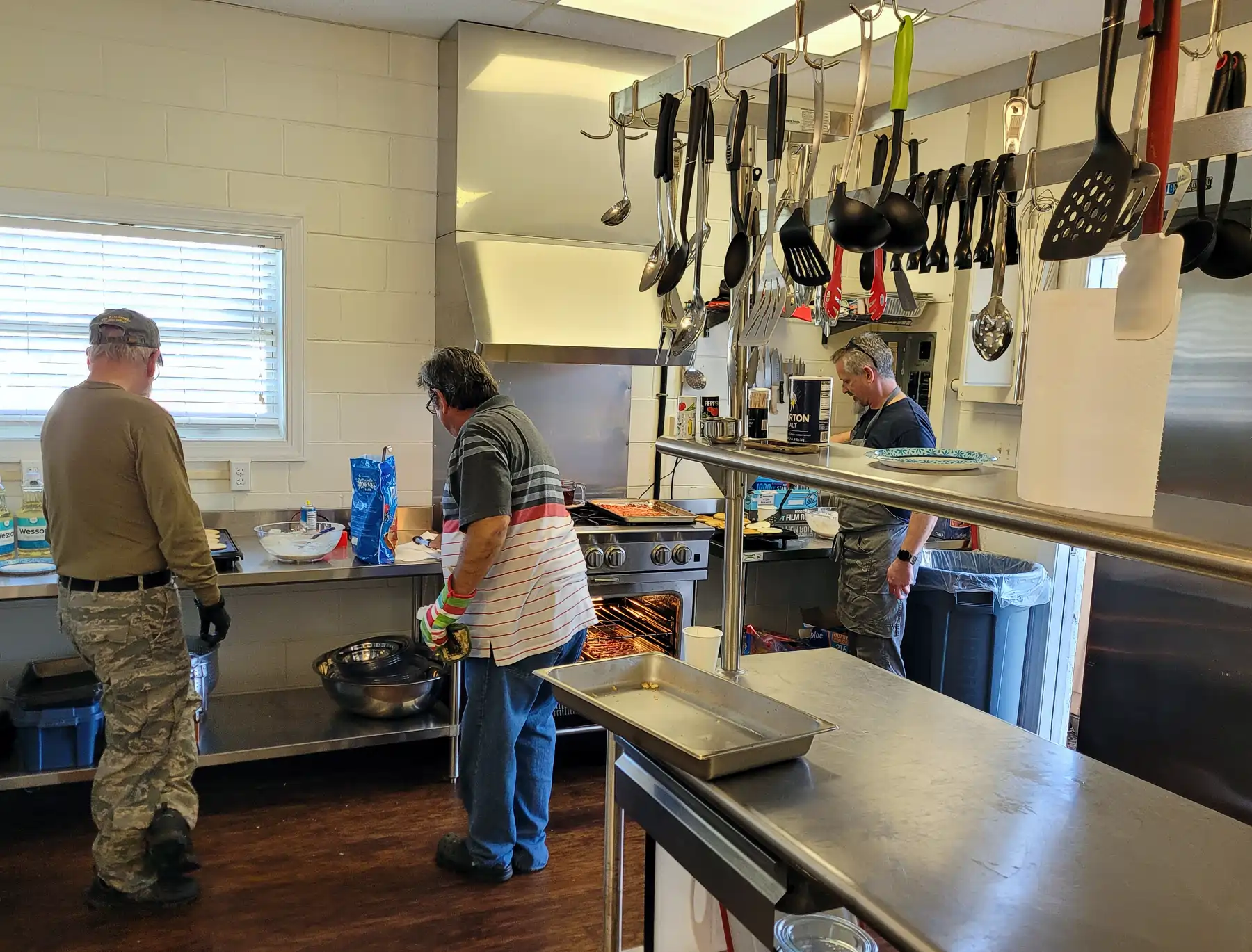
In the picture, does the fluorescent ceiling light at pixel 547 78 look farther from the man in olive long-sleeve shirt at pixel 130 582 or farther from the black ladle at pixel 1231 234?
the black ladle at pixel 1231 234

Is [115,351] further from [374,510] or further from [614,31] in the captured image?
[614,31]

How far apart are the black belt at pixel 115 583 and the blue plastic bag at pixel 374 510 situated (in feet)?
2.70

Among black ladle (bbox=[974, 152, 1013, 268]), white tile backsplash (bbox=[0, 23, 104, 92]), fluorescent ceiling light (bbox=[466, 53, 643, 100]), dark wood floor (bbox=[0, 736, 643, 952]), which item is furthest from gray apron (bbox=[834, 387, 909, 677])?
white tile backsplash (bbox=[0, 23, 104, 92])

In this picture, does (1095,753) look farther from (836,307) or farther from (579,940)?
(836,307)

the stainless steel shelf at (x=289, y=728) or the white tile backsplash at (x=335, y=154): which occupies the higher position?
the white tile backsplash at (x=335, y=154)

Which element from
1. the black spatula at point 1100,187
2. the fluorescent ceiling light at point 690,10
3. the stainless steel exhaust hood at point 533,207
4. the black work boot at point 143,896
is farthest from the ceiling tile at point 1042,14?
the black work boot at point 143,896

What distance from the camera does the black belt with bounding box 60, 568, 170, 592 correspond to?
255 cm

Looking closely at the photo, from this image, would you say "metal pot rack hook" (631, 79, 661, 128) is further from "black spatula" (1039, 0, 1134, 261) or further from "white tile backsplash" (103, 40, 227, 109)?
"white tile backsplash" (103, 40, 227, 109)

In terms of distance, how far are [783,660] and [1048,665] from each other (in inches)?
95.4

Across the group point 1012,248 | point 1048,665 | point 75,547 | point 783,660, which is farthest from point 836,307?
point 1048,665

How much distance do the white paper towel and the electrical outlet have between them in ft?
10.3

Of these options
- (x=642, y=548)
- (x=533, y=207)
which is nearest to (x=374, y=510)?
(x=642, y=548)

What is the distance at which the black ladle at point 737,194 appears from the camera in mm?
1577

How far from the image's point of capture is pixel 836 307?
1.91 meters
